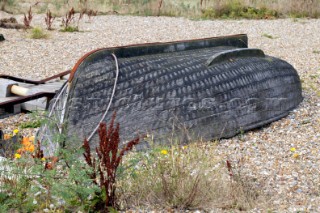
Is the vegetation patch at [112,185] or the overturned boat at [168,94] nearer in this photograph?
the vegetation patch at [112,185]

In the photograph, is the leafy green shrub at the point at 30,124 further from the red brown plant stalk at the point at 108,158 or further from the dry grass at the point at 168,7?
the dry grass at the point at 168,7

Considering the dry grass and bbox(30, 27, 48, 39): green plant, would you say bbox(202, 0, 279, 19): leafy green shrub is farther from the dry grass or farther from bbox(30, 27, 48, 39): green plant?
bbox(30, 27, 48, 39): green plant

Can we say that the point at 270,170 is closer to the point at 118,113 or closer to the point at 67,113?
the point at 118,113

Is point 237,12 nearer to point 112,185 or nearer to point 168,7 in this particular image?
point 168,7

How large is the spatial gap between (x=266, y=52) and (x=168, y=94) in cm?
539

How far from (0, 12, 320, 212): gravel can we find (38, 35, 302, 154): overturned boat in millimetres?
220

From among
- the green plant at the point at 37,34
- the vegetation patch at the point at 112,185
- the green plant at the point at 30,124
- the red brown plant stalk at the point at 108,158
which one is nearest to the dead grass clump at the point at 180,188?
the vegetation patch at the point at 112,185

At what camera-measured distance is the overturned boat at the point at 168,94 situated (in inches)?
175

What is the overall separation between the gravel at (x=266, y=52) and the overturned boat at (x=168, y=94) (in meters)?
0.22

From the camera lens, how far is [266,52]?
9773 mm

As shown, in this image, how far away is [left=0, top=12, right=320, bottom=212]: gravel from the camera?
13.3 feet

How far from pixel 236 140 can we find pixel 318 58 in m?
4.66

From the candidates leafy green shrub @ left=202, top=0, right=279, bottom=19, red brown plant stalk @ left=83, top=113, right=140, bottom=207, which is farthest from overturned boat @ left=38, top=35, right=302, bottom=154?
leafy green shrub @ left=202, top=0, right=279, bottom=19

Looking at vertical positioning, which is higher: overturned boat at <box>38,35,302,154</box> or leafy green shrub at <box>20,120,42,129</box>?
overturned boat at <box>38,35,302,154</box>
